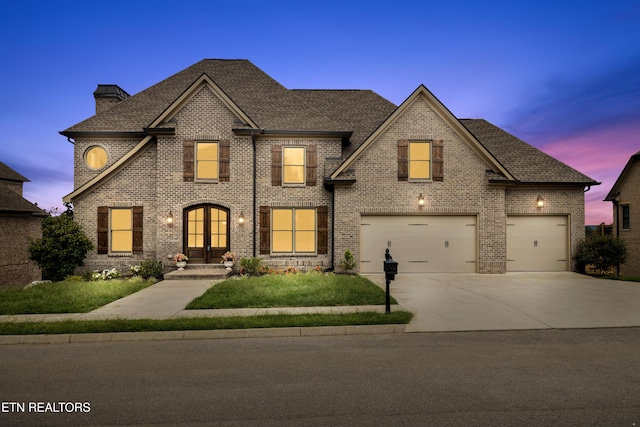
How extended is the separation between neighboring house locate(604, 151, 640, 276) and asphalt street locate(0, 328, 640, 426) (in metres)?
20.5

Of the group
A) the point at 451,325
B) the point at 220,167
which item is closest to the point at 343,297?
the point at 451,325

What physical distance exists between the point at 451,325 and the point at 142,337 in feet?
20.4

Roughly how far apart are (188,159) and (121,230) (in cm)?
435

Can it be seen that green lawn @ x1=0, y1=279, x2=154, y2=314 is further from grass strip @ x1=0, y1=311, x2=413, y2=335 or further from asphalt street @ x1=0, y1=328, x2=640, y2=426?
asphalt street @ x1=0, y1=328, x2=640, y2=426

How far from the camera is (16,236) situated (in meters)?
21.6

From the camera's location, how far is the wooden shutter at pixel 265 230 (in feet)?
50.5

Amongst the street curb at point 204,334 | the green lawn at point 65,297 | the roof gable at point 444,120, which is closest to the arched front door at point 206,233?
the green lawn at point 65,297

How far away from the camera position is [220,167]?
15.2 m

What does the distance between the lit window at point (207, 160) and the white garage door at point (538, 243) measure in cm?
1327

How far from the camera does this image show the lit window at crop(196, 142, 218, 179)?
604 inches

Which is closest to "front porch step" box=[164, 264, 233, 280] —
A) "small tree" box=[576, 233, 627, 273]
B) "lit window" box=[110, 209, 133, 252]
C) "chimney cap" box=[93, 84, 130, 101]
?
"lit window" box=[110, 209, 133, 252]

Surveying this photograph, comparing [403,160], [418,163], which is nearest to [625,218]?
[418,163]

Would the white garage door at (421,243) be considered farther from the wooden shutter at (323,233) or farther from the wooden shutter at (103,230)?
the wooden shutter at (103,230)

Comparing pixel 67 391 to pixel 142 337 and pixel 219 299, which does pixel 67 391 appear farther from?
pixel 219 299
